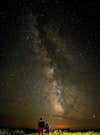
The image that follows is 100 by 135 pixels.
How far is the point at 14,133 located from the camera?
894 inches

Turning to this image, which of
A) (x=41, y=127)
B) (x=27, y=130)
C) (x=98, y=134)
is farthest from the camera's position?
(x=27, y=130)

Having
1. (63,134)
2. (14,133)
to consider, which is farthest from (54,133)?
(14,133)

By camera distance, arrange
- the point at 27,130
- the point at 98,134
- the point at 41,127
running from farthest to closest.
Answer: the point at 27,130 < the point at 98,134 < the point at 41,127

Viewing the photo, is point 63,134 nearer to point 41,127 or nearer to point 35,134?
point 35,134

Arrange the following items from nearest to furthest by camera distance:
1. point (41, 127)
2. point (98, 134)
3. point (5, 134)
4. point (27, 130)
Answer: point (41, 127) < point (5, 134) < point (98, 134) < point (27, 130)

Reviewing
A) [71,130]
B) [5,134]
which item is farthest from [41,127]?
[71,130]

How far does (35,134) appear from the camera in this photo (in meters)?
22.8

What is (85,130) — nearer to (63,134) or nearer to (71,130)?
(71,130)

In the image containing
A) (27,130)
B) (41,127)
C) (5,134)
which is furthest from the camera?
(27,130)

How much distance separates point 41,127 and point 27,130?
666cm

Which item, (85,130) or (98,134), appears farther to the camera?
(85,130)

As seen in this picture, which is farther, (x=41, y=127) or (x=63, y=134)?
(x=63, y=134)

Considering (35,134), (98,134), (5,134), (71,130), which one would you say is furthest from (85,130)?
(5,134)

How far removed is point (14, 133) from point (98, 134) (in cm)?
530
